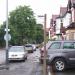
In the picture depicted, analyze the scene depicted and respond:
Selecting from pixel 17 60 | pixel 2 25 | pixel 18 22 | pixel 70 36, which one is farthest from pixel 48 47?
pixel 2 25

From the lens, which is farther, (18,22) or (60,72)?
(18,22)

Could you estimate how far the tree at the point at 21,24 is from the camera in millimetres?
81938

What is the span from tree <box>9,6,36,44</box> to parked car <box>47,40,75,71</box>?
59.8m

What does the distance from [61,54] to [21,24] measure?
199 feet

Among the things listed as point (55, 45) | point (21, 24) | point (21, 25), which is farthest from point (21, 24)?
point (55, 45)

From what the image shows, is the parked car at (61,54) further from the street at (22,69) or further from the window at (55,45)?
the street at (22,69)

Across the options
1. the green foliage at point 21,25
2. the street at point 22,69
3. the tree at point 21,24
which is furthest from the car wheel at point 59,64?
the tree at point 21,24

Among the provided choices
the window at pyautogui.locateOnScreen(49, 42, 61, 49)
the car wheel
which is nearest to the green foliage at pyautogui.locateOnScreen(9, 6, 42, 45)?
the window at pyautogui.locateOnScreen(49, 42, 61, 49)

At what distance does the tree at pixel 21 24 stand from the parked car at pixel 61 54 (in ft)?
196

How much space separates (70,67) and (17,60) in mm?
11944

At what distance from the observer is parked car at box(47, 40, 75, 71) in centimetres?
2111

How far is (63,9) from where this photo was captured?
86438mm

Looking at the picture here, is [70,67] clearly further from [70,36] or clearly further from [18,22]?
[18,22]

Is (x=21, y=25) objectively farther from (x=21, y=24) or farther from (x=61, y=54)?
(x=61, y=54)
